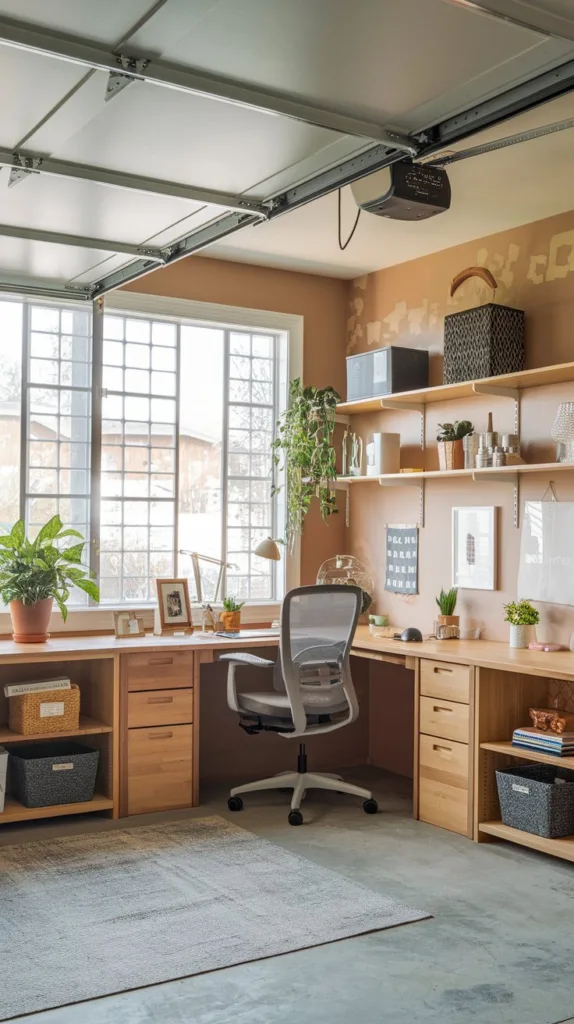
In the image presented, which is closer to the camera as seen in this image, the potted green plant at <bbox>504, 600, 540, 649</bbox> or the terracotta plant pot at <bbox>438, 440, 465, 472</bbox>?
the potted green plant at <bbox>504, 600, 540, 649</bbox>

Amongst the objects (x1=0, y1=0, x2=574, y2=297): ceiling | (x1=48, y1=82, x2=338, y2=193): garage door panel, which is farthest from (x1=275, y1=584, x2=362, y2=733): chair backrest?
(x1=48, y1=82, x2=338, y2=193): garage door panel

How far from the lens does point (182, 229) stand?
155 inches

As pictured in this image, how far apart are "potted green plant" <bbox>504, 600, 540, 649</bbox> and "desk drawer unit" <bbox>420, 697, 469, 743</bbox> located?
48 cm

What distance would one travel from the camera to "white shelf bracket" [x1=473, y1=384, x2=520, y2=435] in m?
4.88

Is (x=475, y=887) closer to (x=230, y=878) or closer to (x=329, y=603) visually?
(x=230, y=878)

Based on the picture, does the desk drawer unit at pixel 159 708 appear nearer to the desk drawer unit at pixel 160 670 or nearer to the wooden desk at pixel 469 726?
the desk drawer unit at pixel 160 670

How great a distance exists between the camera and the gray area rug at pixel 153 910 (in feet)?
9.95

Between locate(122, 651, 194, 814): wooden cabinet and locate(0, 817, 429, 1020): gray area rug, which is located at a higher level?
locate(122, 651, 194, 814): wooden cabinet

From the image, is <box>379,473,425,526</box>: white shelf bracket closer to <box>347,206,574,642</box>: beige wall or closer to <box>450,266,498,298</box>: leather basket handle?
<box>347,206,574,642</box>: beige wall

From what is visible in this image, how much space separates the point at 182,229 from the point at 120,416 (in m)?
1.78

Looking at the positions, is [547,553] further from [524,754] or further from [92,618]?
[92,618]

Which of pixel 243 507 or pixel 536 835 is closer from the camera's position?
pixel 536 835

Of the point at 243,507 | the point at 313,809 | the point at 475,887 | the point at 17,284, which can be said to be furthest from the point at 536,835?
the point at 17,284

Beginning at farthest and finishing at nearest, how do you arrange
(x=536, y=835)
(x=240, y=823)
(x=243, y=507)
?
(x=243, y=507) < (x=240, y=823) < (x=536, y=835)
